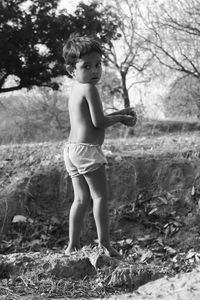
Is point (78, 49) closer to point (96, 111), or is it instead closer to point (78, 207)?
point (96, 111)

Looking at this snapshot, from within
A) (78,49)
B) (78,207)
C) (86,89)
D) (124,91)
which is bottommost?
(78,207)

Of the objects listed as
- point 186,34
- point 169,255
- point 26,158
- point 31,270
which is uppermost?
point 186,34

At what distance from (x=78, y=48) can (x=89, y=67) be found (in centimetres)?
16

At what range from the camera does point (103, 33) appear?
2284 cm

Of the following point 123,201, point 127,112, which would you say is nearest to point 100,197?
point 127,112

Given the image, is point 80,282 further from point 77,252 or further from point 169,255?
point 169,255

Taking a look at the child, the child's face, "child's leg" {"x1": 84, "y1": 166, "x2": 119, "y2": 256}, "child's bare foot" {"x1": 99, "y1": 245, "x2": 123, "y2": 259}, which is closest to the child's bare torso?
the child

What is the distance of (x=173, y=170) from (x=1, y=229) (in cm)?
233

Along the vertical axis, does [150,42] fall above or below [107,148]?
above

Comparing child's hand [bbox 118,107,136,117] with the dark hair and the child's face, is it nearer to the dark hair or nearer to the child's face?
the child's face

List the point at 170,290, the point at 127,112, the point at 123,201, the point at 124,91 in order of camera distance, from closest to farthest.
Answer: the point at 170,290 → the point at 127,112 → the point at 123,201 → the point at 124,91

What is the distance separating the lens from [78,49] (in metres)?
3.53

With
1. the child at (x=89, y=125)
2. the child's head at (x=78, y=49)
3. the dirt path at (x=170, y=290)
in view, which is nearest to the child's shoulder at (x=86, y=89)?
the child at (x=89, y=125)

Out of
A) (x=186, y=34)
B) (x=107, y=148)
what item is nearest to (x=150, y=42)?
(x=186, y=34)
